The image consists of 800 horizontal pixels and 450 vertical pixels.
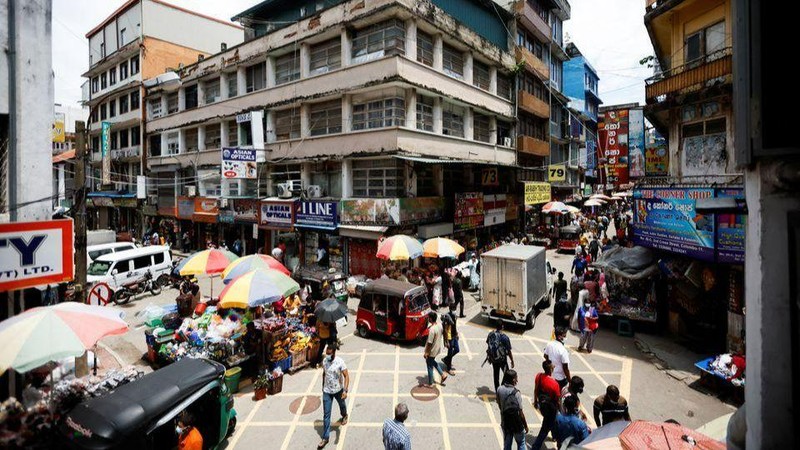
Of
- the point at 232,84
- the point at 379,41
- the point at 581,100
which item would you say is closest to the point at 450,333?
Result: the point at 379,41

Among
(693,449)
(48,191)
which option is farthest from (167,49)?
(693,449)

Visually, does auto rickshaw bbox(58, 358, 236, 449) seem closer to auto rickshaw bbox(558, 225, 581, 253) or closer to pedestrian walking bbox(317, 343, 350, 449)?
pedestrian walking bbox(317, 343, 350, 449)

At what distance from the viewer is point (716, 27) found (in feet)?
42.1

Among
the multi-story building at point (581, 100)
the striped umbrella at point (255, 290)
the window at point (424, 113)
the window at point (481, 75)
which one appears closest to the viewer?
the striped umbrella at point (255, 290)

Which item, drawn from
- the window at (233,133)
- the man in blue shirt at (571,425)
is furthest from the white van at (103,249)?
the man in blue shirt at (571,425)

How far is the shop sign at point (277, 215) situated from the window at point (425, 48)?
412 inches

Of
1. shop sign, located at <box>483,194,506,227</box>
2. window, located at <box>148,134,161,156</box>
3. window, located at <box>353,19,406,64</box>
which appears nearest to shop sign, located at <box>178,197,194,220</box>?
window, located at <box>148,134,161,156</box>

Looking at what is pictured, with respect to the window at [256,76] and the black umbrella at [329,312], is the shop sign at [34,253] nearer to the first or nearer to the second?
the black umbrella at [329,312]

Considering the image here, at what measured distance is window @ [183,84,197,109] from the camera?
2895 cm

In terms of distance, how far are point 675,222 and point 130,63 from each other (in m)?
40.7

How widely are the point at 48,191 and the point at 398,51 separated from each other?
15067 millimetres

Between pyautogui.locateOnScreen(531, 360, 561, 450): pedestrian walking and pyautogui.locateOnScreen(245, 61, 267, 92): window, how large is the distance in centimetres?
2306

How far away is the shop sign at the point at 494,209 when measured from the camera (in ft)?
78.6

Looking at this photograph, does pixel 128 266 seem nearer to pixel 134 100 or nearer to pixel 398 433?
pixel 398 433
